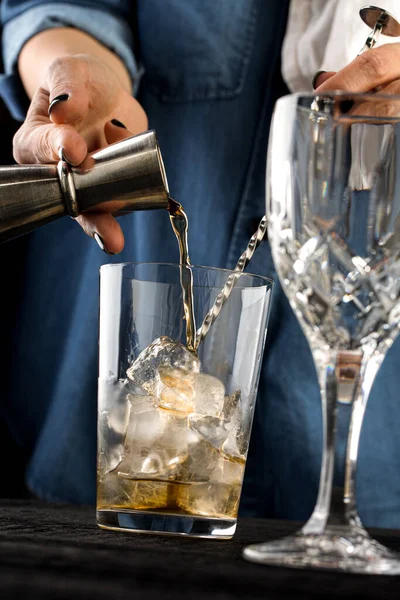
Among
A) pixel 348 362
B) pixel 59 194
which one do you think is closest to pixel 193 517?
pixel 348 362

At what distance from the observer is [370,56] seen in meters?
0.67

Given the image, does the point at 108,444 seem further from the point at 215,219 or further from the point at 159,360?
the point at 215,219

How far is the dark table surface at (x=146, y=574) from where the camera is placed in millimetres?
275

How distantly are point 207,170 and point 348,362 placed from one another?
75 centimetres

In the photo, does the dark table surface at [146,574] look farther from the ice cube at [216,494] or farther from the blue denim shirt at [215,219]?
the blue denim shirt at [215,219]

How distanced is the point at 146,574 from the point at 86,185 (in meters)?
0.40

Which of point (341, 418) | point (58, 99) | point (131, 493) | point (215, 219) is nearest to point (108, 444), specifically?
point (131, 493)

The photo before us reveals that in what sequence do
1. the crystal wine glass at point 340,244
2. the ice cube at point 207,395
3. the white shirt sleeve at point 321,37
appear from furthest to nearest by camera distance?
the white shirt sleeve at point 321,37 < the ice cube at point 207,395 < the crystal wine glass at point 340,244

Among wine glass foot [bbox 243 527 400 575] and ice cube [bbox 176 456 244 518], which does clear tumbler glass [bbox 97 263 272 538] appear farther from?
wine glass foot [bbox 243 527 400 575]

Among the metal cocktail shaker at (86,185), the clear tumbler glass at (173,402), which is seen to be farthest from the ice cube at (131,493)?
the metal cocktail shaker at (86,185)

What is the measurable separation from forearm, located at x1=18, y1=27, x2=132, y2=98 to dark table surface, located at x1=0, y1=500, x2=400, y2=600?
74 centimetres

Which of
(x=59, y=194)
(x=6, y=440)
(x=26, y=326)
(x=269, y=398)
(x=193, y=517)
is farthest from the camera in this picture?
(x=6, y=440)

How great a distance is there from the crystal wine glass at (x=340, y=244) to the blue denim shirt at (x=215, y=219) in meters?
0.66

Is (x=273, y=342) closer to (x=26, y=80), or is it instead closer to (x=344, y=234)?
(x=26, y=80)
